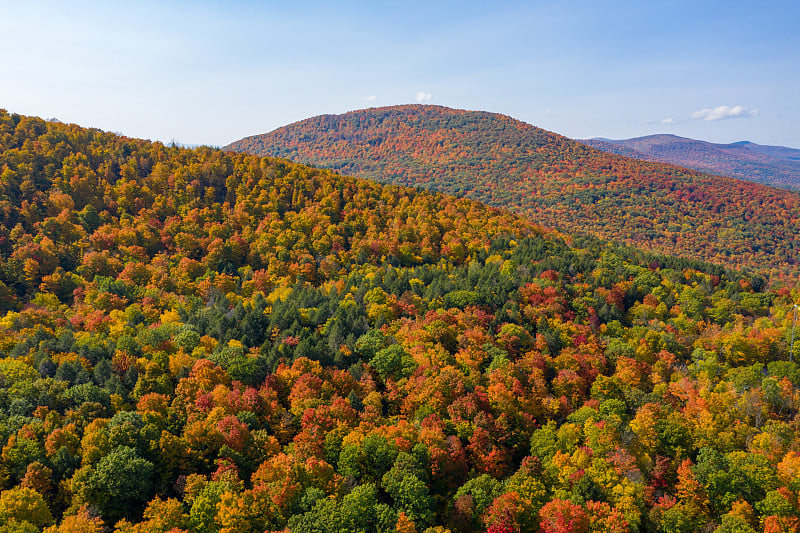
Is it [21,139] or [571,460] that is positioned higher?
[21,139]

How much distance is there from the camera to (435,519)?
48781mm

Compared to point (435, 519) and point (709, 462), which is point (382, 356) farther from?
point (709, 462)

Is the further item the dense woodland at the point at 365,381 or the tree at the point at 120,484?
the dense woodland at the point at 365,381

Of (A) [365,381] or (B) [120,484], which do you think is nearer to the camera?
(B) [120,484]

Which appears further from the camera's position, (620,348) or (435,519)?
(620,348)

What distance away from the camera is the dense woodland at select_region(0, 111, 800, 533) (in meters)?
45.6

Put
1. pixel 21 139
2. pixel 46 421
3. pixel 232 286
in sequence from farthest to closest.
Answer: pixel 21 139, pixel 232 286, pixel 46 421

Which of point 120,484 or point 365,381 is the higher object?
point 365,381

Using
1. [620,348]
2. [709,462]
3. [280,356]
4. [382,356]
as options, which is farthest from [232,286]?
[709,462]

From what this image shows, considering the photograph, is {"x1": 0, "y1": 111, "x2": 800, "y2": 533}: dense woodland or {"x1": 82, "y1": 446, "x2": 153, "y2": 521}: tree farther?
{"x1": 0, "y1": 111, "x2": 800, "y2": 533}: dense woodland

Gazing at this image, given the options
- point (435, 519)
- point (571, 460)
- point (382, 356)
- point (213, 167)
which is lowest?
point (435, 519)

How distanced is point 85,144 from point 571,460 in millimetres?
175339

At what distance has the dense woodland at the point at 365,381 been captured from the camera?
150 ft

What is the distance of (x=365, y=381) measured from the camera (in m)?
67.8
